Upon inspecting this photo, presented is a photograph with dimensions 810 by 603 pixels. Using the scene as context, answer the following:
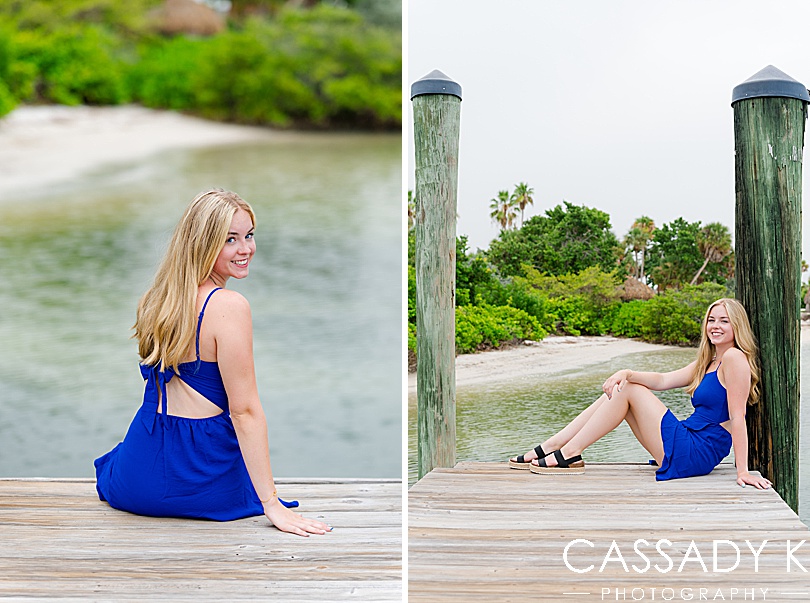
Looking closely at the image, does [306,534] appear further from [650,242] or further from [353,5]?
[353,5]

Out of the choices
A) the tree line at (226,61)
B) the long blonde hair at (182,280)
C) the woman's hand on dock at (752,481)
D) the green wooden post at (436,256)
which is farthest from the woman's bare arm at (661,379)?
the tree line at (226,61)

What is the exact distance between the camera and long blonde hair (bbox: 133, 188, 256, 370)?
2.29 meters

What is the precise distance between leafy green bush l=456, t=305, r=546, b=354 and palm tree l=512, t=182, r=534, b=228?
45 cm

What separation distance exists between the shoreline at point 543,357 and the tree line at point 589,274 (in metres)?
0.04

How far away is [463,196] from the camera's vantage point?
13.7 ft

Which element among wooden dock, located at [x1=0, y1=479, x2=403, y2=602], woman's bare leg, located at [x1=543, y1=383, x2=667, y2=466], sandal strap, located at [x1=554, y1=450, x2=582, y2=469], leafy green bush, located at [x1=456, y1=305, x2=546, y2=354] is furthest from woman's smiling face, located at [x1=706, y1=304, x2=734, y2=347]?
wooden dock, located at [x1=0, y1=479, x2=403, y2=602]

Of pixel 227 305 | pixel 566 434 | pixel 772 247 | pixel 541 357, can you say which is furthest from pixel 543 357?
pixel 227 305


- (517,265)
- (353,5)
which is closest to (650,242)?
(517,265)

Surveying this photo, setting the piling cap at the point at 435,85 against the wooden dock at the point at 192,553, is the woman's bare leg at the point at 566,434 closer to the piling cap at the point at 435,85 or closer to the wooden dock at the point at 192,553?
the wooden dock at the point at 192,553

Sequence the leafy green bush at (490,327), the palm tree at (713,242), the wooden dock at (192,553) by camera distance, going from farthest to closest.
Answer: the leafy green bush at (490,327) < the palm tree at (713,242) < the wooden dock at (192,553)

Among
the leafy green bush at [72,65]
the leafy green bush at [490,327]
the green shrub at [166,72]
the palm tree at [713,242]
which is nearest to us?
the palm tree at [713,242]

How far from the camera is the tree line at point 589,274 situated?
3.99m

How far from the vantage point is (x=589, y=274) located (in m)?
4.14

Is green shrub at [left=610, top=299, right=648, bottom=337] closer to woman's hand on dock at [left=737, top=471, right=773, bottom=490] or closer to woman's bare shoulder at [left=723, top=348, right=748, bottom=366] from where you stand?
woman's bare shoulder at [left=723, top=348, right=748, bottom=366]
